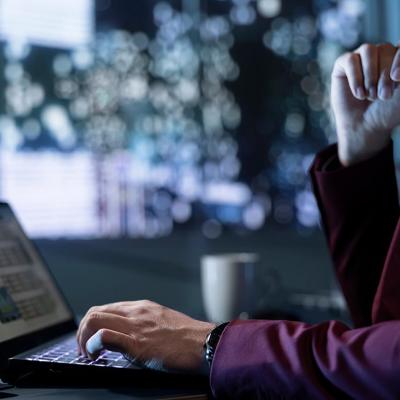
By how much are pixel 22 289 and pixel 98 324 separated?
28 centimetres

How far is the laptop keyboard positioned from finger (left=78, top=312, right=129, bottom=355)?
0.02m

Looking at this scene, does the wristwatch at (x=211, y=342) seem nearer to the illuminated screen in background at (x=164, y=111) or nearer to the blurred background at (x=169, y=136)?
the blurred background at (x=169, y=136)

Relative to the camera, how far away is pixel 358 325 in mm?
1084

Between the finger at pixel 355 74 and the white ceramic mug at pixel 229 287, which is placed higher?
the finger at pixel 355 74

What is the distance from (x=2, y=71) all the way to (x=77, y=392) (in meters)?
1.09

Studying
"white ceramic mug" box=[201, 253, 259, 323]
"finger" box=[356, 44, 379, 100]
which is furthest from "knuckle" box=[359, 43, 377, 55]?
"white ceramic mug" box=[201, 253, 259, 323]

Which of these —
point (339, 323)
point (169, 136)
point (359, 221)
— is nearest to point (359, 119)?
point (359, 221)

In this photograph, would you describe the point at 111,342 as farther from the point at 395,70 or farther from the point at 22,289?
the point at 395,70

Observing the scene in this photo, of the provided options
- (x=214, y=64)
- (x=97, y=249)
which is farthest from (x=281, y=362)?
(x=214, y=64)

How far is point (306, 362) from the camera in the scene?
681 mm

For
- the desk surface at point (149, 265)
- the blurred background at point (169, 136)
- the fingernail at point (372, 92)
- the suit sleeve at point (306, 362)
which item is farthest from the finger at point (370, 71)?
the desk surface at point (149, 265)

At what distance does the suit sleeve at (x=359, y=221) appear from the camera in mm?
1084

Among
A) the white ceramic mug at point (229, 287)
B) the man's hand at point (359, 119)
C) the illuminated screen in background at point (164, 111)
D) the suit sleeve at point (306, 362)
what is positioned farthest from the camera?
the illuminated screen in background at point (164, 111)

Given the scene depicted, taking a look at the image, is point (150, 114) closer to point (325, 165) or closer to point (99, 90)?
point (99, 90)
